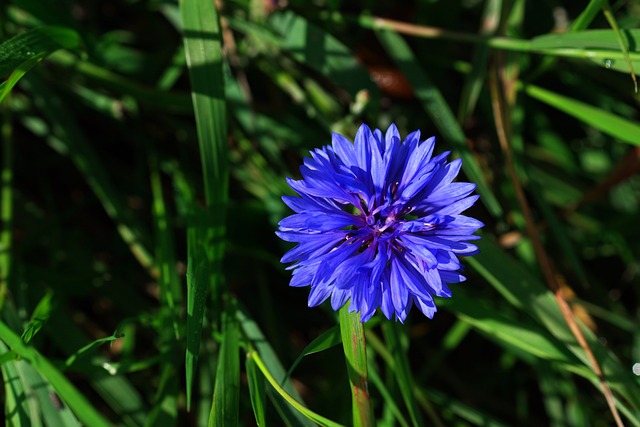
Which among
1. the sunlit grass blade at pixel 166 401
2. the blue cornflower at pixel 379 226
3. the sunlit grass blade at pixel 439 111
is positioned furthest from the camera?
the sunlit grass blade at pixel 439 111

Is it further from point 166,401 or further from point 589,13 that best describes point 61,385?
point 589,13

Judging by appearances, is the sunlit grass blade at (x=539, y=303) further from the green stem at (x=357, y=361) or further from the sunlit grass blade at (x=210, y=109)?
the sunlit grass blade at (x=210, y=109)

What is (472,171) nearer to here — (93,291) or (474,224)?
(474,224)

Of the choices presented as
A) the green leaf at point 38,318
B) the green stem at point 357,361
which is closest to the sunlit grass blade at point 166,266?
the green leaf at point 38,318

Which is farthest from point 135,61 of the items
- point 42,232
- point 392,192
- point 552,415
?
point 552,415

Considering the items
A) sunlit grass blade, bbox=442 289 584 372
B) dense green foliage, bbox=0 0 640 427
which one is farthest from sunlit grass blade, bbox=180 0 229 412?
sunlit grass blade, bbox=442 289 584 372

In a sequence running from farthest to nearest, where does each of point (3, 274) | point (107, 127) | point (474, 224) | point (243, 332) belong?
point (107, 127) < point (3, 274) < point (243, 332) < point (474, 224)

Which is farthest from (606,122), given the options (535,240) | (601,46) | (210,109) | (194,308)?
(194,308)

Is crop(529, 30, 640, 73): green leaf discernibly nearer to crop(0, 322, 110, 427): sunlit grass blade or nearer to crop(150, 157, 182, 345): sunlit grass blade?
crop(150, 157, 182, 345): sunlit grass blade
